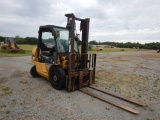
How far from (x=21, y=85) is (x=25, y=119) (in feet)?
9.25

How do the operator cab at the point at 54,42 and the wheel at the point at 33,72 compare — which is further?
the wheel at the point at 33,72

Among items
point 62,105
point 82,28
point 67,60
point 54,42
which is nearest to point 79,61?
point 67,60

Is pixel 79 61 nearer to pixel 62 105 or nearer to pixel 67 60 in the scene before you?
pixel 67 60

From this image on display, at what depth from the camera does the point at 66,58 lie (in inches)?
221

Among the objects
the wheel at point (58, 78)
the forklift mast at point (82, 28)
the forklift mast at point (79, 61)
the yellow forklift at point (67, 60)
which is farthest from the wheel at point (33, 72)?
the forklift mast at point (82, 28)

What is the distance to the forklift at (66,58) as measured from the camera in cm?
539

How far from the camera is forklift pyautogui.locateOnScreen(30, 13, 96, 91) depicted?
5.39 meters

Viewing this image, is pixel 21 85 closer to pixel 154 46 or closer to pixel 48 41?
pixel 48 41

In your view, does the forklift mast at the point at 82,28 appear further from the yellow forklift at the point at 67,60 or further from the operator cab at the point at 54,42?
the operator cab at the point at 54,42

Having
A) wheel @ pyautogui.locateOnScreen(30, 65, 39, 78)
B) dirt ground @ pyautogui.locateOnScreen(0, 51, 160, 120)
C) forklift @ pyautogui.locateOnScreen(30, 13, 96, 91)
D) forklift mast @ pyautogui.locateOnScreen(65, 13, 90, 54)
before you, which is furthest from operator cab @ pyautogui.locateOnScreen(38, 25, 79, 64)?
dirt ground @ pyautogui.locateOnScreen(0, 51, 160, 120)

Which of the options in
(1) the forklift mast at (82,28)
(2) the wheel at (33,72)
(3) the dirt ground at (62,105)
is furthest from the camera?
(2) the wheel at (33,72)

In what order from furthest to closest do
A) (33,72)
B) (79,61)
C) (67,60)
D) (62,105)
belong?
(33,72) → (79,61) → (67,60) → (62,105)

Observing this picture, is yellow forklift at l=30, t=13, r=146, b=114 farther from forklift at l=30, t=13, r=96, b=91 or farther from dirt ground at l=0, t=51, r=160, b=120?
dirt ground at l=0, t=51, r=160, b=120

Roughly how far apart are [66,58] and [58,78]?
0.80 m
